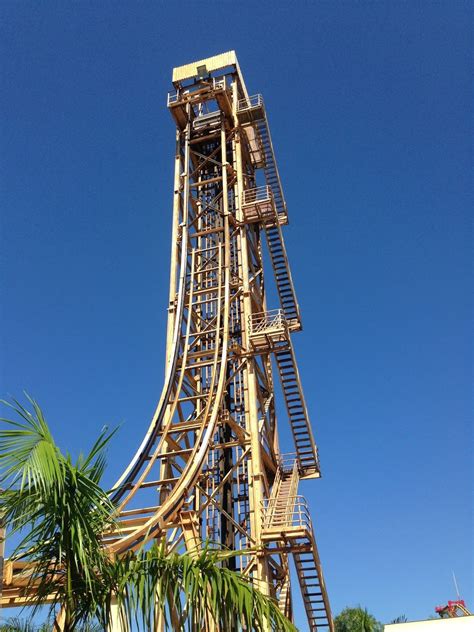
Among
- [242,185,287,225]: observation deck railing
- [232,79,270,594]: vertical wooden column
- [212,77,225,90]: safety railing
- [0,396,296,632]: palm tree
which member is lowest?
[0,396,296,632]: palm tree

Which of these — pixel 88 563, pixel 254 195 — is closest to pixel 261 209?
pixel 254 195

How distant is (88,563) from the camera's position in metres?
8.77

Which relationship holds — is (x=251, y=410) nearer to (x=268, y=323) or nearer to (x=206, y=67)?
(x=268, y=323)

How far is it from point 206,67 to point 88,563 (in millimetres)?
23748

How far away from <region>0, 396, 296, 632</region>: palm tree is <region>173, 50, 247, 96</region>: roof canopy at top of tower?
2252 centimetres

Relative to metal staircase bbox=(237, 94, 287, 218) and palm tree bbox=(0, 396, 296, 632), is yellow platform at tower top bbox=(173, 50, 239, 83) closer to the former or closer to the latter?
metal staircase bbox=(237, 94, 287, 218)

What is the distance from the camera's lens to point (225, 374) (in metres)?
22.2

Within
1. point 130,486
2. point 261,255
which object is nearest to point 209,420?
point 130,486

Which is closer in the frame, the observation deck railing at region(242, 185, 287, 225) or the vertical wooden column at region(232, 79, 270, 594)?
the vertical wooden column at region(232, 79, 270, 594)

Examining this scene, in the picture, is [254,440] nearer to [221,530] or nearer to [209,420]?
[209,420]

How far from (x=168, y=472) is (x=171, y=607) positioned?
42.2ft

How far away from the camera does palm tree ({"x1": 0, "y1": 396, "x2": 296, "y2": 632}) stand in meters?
8.37

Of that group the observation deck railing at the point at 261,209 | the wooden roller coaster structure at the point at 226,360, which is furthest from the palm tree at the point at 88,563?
the observation deck railing at the point at 261,209

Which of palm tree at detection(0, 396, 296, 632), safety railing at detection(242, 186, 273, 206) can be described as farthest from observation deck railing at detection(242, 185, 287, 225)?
palm tree at detection(0, 396, 296, 632)
